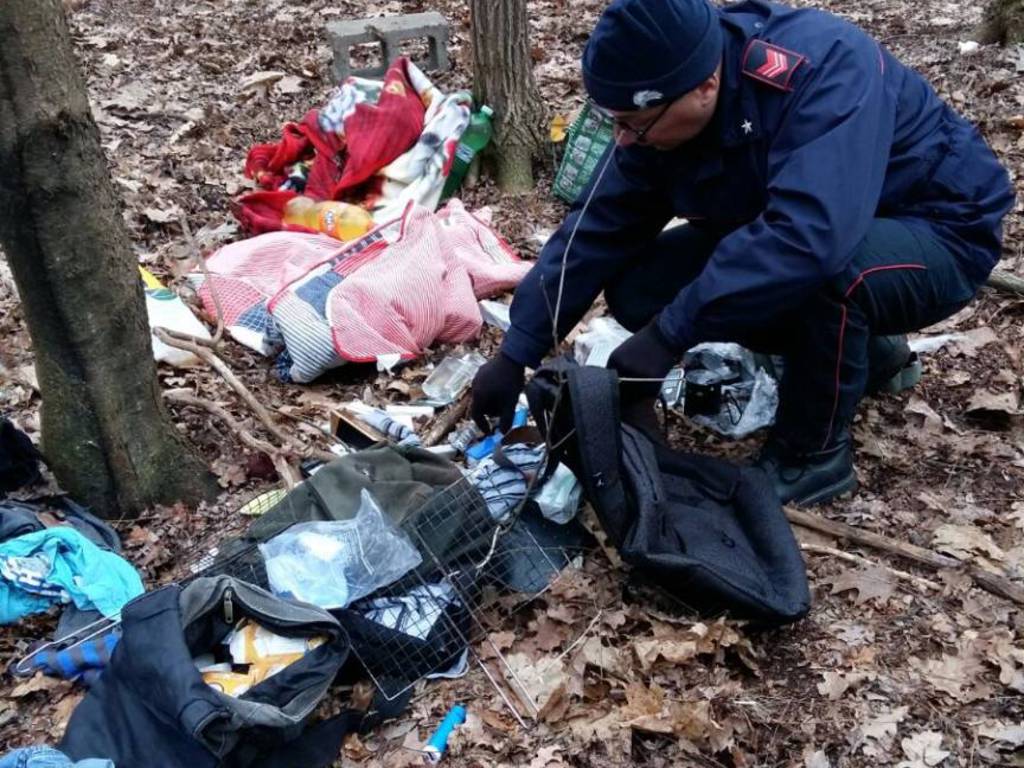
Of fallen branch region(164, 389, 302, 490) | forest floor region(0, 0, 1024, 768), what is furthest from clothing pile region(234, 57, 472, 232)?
fallen branch region(164, 389, 302, 490)

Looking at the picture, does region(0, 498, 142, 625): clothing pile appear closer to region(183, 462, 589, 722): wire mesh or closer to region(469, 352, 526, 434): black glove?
region(183, 462, 589, 722): wire mesh

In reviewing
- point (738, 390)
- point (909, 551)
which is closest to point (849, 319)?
point (909, 551)

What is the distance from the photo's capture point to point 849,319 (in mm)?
3170

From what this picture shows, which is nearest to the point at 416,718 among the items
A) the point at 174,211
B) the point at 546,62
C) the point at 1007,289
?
the point at 1007,289

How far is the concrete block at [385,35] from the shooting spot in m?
7.24

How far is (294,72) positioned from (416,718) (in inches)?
254

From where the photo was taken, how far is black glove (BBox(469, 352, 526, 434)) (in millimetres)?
3439

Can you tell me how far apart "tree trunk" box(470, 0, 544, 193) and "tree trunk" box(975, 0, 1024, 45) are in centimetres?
348

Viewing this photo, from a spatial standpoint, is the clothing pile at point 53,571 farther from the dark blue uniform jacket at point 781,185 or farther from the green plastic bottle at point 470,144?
the green plastic bottle at point 470,144

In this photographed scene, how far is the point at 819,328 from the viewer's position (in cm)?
318

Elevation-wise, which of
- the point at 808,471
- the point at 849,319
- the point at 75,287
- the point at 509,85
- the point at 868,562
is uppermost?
the point at 75,287

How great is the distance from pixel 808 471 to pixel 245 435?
2.16m

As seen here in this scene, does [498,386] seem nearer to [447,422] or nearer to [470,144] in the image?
[447,422]

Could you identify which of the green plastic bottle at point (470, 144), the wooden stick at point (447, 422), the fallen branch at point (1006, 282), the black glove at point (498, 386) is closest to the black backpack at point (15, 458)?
the wooden stick at point (447, 422)
